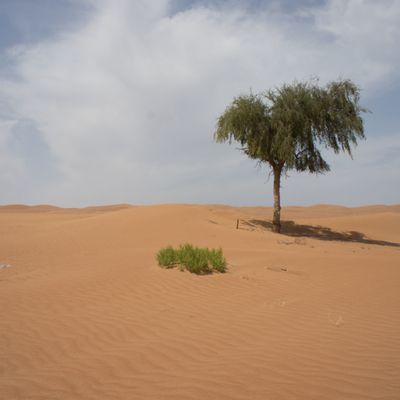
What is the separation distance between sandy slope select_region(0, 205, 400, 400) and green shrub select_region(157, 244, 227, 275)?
385 millimetres

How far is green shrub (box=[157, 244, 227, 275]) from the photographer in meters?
9.17

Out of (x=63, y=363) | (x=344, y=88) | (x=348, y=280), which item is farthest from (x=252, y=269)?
(x=344, y=88)

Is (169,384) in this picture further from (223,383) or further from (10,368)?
(10,368)

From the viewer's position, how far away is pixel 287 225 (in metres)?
23.8

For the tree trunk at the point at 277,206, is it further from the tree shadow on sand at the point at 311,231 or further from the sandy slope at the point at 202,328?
the sandy slope at the point at 202,328

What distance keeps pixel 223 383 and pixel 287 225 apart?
21.0 meters

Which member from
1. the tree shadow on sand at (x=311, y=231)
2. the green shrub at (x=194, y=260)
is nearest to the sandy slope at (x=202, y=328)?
the green shrub at (x=194, y=260)

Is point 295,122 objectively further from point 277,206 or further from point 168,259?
point 168,259

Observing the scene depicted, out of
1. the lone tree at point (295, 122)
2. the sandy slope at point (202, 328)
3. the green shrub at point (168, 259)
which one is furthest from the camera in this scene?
the lone tree at point (295, 122)

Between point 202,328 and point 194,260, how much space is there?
3.84 meters

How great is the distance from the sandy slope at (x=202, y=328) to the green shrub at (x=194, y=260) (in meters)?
0.38

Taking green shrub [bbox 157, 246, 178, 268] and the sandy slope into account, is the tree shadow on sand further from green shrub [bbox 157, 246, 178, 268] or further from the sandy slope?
green shrub [bbox 157, 246, 178, 268]

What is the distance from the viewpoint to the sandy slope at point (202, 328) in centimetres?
353

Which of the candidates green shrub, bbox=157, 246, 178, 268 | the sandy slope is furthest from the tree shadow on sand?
green shrub, bbox=157, 246, 178, 268
